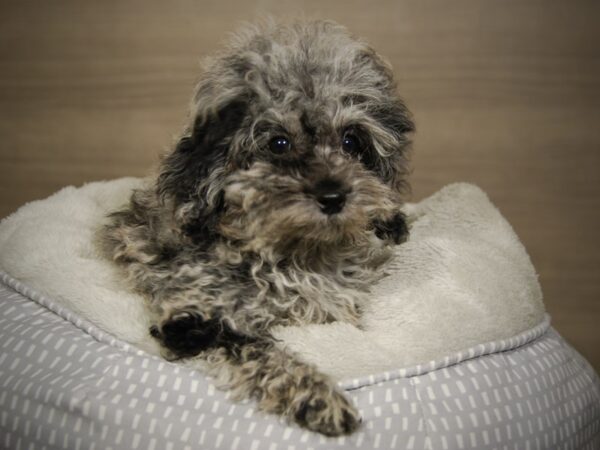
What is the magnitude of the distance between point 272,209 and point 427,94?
1.48m

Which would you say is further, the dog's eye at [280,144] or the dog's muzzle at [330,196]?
the dog's eye at [280,144]

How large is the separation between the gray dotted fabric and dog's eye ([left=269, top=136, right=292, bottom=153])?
0.65m

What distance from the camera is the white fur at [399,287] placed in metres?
1.72

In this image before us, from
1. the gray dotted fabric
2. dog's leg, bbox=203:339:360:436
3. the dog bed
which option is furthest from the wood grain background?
dog's leg, bbox=203:339:360:436

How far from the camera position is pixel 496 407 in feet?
5.52

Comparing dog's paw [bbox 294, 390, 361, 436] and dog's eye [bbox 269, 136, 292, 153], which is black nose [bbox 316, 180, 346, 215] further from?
A: dog's paw [bbox 294, 390, 361, 436]

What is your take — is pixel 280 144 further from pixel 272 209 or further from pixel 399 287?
pixel 399 287

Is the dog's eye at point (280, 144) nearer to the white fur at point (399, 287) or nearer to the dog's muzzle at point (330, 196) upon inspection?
the dog's muzzle at point (330, 196)

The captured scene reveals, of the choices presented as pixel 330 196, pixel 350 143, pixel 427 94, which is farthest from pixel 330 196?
pixel 427 94

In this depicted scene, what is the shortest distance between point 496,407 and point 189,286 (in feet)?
2.97

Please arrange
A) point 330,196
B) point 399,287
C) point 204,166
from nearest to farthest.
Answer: point 330,196, point 204,166, point 399,287

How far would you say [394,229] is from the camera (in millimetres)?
2068

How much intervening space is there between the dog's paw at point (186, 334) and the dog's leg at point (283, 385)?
35 millimetres

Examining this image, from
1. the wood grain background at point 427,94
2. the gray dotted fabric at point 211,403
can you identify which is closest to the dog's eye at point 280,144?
the gray dotted fabric at point 211,403
